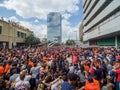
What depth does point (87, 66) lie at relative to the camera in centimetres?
1011

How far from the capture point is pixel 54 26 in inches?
6427

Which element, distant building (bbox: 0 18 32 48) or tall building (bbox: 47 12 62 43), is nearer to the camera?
distant building (bbox: 0 18 32 48)

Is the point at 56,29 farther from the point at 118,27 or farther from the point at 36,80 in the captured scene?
the point at 36,80

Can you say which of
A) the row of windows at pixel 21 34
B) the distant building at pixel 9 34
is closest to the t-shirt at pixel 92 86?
the distant building at pixel 9 34

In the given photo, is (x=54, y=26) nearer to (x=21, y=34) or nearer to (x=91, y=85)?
(x=21, y=34)

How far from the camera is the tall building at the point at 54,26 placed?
527ft

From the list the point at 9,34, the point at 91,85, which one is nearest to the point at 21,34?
the point at 9,34

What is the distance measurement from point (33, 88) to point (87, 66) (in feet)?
11.0

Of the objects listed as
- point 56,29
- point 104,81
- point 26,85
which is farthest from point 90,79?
point 56,29

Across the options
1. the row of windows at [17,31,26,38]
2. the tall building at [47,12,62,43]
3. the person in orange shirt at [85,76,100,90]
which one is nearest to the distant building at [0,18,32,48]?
the row of windows at [17,31,26,38]

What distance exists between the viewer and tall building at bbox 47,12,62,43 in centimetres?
16062

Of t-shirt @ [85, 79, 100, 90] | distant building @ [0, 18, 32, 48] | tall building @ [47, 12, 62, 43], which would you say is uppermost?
tall building @ [47, 12, 62, 43]

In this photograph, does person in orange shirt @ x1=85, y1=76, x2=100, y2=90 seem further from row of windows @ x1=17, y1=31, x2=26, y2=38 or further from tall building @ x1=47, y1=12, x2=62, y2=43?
tall building @ x1=47, y1=12, x2=62, y2=43

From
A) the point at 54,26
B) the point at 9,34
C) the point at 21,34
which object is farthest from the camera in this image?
the point at 54,26
